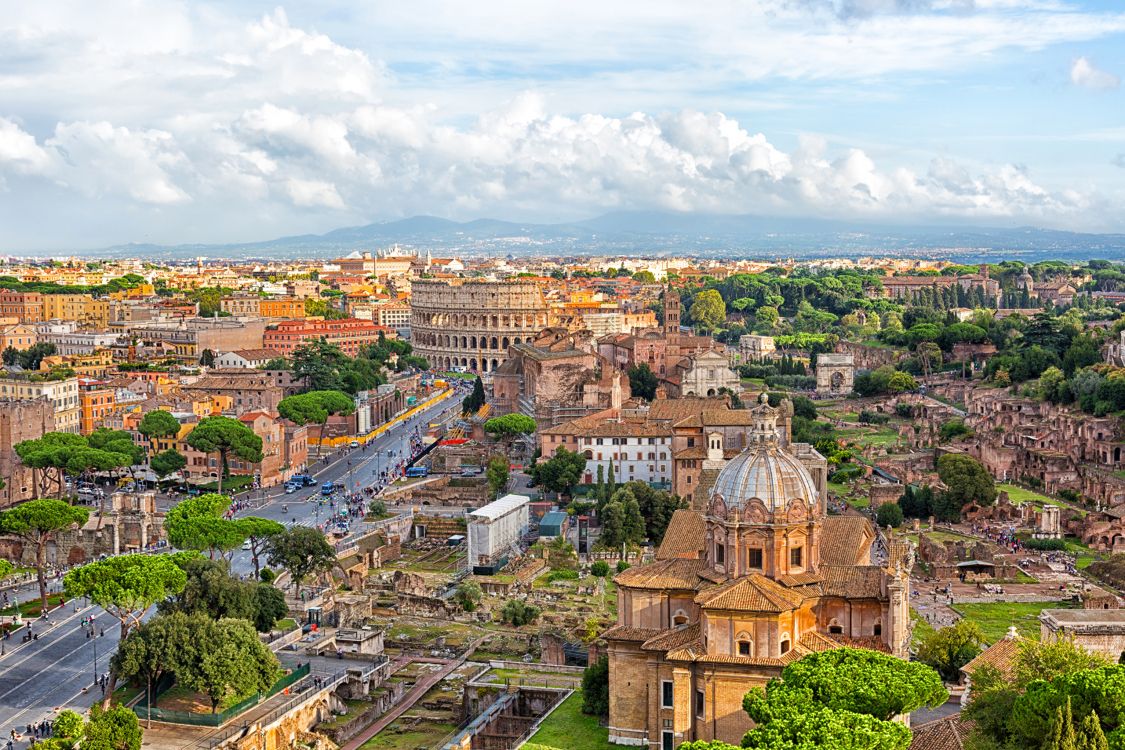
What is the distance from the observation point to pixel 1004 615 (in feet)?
158

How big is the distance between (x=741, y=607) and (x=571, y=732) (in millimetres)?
6223

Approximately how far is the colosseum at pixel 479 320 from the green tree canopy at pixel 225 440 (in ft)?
238

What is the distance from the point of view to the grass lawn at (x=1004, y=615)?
4575 cm

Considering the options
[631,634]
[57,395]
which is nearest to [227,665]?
[631,634]

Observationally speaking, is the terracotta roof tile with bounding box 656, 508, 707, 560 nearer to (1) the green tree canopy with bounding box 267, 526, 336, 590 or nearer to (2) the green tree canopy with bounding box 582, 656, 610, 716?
(2) the green tree canopy with bounding box 582, 656, 610, 716

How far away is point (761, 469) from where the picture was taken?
32.9 m

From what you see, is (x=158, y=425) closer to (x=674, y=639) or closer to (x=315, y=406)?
(x=315, y=406)

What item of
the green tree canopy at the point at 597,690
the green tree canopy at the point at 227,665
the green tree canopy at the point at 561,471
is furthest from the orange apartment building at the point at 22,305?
the green tree canopy at the point at 597,690

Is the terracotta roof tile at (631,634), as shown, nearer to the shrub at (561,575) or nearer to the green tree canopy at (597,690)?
the green tree canopy at (597,690)

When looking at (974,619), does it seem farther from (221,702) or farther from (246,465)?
(246,465)

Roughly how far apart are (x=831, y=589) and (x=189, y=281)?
159465 millimetres

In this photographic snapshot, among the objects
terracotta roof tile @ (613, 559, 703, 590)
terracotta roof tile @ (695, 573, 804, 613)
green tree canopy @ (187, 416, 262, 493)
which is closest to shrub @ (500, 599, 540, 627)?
terracotta roof tile @ (613, 559, 703, 590)

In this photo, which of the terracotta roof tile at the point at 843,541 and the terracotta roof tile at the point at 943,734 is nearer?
the terracotta roof tile at the point at 943,734

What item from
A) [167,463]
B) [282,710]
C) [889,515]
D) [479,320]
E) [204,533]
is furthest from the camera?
[479,320]
